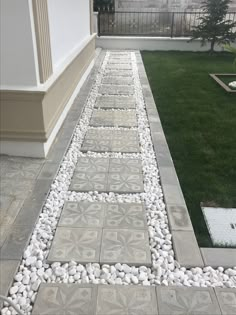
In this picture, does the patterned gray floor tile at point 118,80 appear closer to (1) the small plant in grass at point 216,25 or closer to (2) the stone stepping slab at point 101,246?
(2) the stone stepping slab at point 101,246

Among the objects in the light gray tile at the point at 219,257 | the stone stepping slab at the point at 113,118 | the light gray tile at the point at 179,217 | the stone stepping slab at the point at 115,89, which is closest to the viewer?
the light gray tile at the point at 219,257

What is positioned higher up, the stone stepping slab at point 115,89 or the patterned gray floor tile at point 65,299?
the stone stepping slab at point 115,89

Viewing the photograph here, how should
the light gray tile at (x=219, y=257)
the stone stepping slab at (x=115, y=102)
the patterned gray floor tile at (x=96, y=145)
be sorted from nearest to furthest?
the light gray tile at (x=219, y=257)
the patterned gray floor tile at (x=96, y=145)
the stone stepping slab at (x=115, y=102)

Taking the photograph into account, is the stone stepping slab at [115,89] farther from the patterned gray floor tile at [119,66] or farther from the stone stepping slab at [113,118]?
the patterned gray floor tile at [119,66]

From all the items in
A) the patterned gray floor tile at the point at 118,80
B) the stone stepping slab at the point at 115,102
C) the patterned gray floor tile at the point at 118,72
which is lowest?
the stone stepping slab at the point at 115,102

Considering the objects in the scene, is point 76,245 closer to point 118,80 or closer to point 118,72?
point 118,80

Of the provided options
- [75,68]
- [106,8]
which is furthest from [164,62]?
[106,8]

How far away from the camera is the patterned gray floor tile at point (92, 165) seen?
2.97 meters

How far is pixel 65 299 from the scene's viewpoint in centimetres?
164

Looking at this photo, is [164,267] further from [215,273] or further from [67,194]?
[67,194]

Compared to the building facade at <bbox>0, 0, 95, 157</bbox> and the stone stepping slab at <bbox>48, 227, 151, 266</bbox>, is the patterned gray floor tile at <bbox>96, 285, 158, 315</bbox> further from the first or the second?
the building facade at <bbox>0, 0, 95, 157</bbox>

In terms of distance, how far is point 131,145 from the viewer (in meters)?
3.52

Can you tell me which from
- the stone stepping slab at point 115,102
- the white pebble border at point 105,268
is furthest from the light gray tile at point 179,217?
the stone stepping slab at point 115,102

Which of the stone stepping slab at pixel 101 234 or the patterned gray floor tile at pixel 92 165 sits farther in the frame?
the patterned gray floor tile at pixel 92 165
